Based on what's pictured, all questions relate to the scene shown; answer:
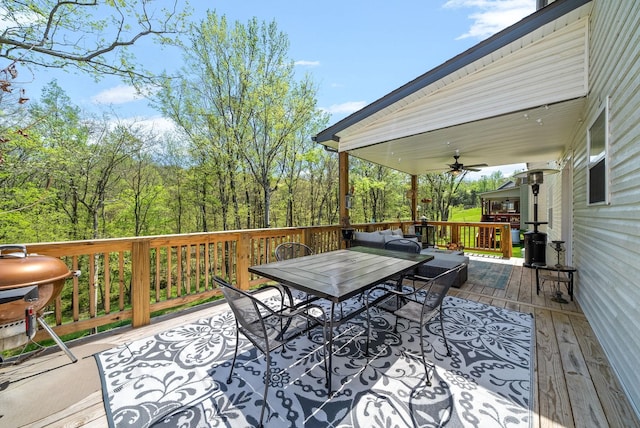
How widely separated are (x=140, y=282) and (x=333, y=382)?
8.47ft

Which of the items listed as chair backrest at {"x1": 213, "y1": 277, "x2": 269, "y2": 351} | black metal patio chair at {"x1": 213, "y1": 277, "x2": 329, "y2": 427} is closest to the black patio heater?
black metal patio chair at {"x1": 213, "y1": 277, "x2": 329, "y2": 427}

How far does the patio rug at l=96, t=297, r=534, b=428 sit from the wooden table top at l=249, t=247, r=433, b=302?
2.56 ft

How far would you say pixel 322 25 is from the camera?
6.39 m

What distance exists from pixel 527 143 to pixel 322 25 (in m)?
5.95

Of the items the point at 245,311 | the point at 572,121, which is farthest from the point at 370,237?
the point at 572,121

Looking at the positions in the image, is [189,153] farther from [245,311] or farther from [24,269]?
[245,311]

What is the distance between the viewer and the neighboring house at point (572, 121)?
1.93 meters

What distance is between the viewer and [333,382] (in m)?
2.00

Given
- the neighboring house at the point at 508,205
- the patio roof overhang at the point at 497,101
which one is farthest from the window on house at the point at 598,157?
the neighboring house at the point at 508,205

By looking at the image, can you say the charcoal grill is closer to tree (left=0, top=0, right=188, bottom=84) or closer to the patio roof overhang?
tree (left=0, top=0, right=188, bottom=84)

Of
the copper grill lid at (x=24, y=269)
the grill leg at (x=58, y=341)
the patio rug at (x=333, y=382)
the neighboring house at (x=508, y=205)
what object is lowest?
the patio rug at (x=333, y=382)

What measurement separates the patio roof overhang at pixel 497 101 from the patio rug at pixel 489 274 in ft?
9.98

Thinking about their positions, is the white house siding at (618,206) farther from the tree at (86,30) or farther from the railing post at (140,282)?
the tree at (86,30)

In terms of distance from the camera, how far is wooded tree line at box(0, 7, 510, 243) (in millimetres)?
8078
